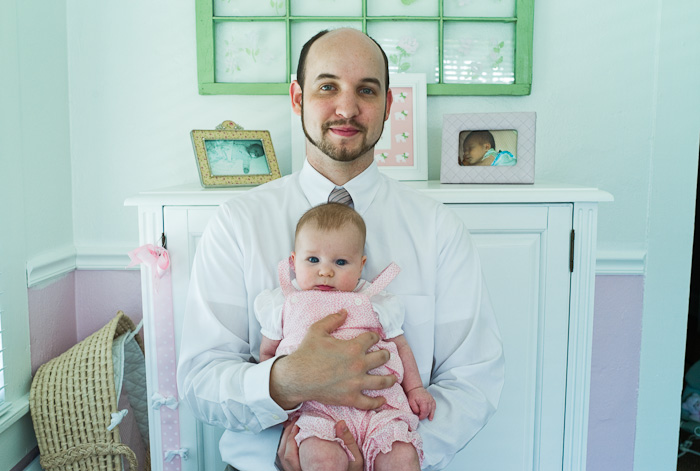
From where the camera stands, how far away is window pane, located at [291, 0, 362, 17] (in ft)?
7.13

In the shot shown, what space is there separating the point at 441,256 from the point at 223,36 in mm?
1222

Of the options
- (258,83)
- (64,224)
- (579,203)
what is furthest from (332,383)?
(64,224)

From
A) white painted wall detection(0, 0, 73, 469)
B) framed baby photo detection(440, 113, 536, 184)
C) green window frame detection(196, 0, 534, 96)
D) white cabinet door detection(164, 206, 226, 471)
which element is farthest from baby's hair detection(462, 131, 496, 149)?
white painted wall detection(0, 0, 73, 469)

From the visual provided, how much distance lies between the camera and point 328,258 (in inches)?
52.4

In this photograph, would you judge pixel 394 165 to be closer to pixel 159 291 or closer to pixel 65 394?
pixel 159 291

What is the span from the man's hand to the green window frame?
1189 millimetres

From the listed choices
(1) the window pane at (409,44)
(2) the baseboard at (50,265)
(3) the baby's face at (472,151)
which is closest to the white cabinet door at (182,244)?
(2) the baseboard at (50,265)

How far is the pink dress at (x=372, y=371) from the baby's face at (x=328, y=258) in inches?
1.0

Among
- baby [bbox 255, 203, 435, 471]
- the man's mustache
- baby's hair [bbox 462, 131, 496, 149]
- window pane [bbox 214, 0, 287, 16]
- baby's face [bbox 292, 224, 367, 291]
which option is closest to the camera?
baby [bbox 255, 203, 435, 471]

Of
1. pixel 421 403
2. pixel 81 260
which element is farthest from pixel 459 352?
pixel 81 260

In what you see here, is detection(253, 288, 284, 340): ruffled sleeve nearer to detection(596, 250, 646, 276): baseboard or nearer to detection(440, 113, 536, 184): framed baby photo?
detection(440, 113, 536, 184): framed baby photo

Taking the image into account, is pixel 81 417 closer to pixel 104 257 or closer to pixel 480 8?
pixel 104 257

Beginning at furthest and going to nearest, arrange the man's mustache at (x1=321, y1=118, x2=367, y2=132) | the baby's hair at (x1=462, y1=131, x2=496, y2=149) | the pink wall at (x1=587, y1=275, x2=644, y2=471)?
the pink wall at (x1=587, y1=275, x2=644, y2=471), the baby's hair at (x1=462, y1=131, x2=496, y2=149), the man's mustache at (x1=321, y1=118, x2=367, y2=132)

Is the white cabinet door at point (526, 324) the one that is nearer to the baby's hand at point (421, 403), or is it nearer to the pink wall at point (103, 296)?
the baby's hand at point (421, 403)
